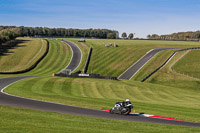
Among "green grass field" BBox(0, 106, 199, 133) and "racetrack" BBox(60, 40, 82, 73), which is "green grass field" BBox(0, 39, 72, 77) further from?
"green grass field" BBox(0, 106, 199, 133)

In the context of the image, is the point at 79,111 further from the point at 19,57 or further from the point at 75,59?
the point at 19,57

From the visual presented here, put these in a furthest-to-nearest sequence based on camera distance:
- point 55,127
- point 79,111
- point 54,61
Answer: point 54,61, point 79,111, point 55,127

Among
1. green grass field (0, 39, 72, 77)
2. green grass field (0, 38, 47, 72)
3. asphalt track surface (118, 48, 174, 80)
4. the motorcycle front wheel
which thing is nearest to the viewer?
the motorcycle front wheel

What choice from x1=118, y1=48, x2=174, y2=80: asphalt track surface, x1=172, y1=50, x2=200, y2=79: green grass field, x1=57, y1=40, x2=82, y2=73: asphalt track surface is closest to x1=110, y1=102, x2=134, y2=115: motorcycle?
x1=118, y1=48, x2=174, y2=80: asphalt track surface

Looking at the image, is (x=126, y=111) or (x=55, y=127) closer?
(x=55, y=127)

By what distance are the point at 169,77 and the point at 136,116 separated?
190ft

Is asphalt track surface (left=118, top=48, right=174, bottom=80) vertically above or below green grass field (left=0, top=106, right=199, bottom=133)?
below

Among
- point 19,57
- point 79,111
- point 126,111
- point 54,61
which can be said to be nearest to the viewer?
point 126,111

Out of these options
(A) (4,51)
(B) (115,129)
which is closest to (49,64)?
(A) (4,51)

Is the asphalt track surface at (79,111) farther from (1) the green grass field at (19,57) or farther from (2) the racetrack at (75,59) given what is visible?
(2) the racetrack at (75,59)

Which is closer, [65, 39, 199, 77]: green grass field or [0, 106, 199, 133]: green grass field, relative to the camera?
[0, 106, 199, 133]: green grass field

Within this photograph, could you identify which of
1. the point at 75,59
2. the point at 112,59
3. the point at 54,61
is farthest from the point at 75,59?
the point at 112,59

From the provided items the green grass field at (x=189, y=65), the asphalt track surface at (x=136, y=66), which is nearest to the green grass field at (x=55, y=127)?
the asphalt track surface at (x=136, y=66)

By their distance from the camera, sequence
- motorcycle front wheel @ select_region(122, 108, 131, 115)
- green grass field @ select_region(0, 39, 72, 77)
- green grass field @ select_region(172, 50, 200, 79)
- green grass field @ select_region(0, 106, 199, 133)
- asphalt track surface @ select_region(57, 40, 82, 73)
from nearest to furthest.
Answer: green grass field @ select_region(0, 106, 199, 133)
motorcycle front wheel @ select_region(122, 108, 131, 115)
green grass field @ select_region(172, 50, 200, 79)
green grass field @ select_region(0, 39, 72, 77)
asphalt track surface @ select_region(57, 40, 82, 73)
